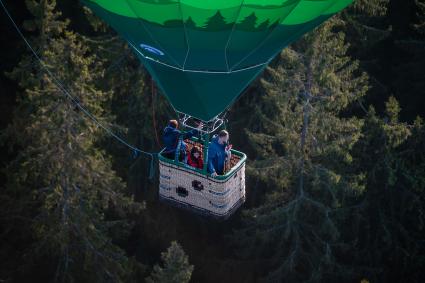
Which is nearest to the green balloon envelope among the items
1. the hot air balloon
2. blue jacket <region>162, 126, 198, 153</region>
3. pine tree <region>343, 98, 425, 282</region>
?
the hot air balloon

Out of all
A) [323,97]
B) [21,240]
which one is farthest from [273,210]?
[21,240]

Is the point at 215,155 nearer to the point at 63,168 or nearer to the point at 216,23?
the point at 216,23

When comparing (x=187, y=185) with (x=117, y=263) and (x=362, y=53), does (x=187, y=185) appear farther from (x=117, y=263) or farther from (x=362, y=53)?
(x=362, y=53)

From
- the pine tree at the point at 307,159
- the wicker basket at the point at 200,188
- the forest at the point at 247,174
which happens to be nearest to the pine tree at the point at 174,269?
the forest at the point at 247,174

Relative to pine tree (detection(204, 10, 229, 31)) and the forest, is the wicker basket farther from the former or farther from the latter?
pine tree (detection(204, 10, 229, 31))

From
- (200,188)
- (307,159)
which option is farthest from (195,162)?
(307,159)
